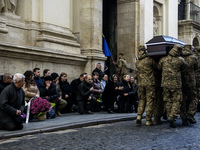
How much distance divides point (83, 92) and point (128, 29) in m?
7.88

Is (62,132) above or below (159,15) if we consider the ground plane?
below

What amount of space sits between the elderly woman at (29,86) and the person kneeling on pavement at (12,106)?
1592mm

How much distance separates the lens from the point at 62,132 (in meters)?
8.33

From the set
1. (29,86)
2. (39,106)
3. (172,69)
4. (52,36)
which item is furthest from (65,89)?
(172,69)

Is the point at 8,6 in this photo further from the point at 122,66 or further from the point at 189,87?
the point at 189,87

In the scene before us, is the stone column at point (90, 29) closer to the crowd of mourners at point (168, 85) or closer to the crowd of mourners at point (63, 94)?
→ the crowd of mourners at point (63, 94)

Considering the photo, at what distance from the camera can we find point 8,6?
12891 mm

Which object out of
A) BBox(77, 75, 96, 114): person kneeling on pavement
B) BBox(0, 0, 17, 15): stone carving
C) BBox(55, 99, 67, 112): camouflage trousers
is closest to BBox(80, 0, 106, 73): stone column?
BBox(77, 75, 96, 114): person kneeling on pavement

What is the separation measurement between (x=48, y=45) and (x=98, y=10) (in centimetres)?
355

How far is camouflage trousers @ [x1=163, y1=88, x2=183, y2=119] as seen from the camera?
9.02 meters

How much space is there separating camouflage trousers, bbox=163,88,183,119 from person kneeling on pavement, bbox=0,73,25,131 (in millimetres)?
3567

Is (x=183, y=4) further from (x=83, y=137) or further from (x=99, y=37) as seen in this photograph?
(x=83, y=137)

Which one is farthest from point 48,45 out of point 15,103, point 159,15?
point 159,15

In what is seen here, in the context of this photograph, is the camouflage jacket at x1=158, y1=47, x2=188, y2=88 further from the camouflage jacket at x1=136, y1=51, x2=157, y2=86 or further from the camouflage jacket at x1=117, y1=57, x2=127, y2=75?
the camouflage jacket at x1=117, y1=57, x2=127, y2=75
